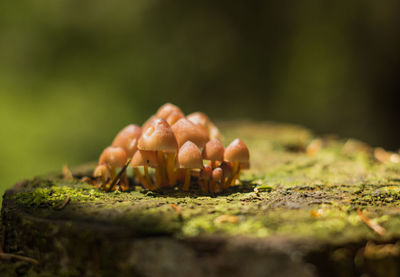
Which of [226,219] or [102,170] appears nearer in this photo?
[226,219]

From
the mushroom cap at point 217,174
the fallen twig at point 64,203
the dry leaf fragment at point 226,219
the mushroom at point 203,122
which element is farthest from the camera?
the mushroom at point 203,122

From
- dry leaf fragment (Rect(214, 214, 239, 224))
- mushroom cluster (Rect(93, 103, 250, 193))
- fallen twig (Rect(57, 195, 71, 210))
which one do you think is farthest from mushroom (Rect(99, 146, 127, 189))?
dry leaf fragment (Rect(214, 214, 239, 224))

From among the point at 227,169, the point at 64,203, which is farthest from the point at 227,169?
the point at 64,203

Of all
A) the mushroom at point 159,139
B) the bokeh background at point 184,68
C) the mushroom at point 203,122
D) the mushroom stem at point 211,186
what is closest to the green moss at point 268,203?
the mushroom stem at point 211,186

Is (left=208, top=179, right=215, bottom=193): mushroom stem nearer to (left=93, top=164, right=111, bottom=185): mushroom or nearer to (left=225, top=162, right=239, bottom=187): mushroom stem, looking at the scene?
(left=225, top=162, right=239, bottom=187): mushroom stem

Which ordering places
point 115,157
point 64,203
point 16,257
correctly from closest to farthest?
point 16,257
point 64,203
point 115,157

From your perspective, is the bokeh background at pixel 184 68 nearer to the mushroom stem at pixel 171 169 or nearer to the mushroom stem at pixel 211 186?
the mushroom stem at pixel 171 169

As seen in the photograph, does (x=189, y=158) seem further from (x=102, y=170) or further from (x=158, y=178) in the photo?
(x=102, y=170)
